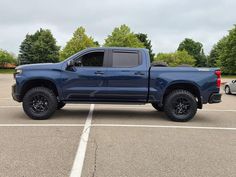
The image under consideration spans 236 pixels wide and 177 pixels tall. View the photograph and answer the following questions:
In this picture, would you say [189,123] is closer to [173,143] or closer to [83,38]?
[173,143]

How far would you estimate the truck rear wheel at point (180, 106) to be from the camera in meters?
9.52

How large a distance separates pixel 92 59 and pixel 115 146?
3.78 metres

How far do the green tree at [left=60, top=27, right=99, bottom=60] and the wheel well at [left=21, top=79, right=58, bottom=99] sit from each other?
5490 cm

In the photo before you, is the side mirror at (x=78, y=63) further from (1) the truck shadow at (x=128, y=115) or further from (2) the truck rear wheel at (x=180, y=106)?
(2) the truck rear wheel at (x=180, y=106)

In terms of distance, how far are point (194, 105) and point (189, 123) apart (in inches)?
20.3

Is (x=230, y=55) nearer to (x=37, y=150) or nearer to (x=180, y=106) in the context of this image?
(x=180, y=106)

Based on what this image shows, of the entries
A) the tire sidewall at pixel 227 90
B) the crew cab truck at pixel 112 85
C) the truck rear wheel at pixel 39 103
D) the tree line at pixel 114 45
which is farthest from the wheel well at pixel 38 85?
the tree line at pixel 114 45

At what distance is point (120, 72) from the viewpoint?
31.1ft

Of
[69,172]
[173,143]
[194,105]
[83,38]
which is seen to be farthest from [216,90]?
[83,38]

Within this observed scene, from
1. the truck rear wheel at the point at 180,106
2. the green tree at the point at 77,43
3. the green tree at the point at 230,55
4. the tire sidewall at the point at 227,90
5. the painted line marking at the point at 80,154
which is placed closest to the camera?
the painted line marking at the point at 80,154

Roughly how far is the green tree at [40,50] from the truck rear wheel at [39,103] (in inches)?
2737

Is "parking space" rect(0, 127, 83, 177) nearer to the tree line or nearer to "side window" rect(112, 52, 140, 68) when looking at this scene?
"side window" rect(112, 52, 140, 68)

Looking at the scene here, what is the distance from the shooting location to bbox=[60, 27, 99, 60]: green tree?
64312 mm

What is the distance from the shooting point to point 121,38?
60312 millimetres
